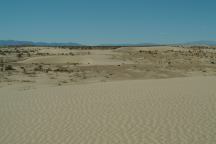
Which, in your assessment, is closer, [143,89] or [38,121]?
[38,121]

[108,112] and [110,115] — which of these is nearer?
[110,115]

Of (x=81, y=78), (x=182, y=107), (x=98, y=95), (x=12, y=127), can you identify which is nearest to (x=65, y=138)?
(x=12, y=127)

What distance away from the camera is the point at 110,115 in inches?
439

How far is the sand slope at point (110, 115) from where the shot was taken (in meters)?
8.67

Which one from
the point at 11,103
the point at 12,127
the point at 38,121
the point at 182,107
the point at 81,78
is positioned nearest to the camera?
the point at 12,127

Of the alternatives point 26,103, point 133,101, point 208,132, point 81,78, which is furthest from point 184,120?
point 81,78

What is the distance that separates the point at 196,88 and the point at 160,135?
343 inches

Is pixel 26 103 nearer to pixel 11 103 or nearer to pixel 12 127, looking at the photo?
pixel 11 103

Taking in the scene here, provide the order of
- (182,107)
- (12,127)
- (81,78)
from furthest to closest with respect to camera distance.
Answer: (81,78) → (182,107) → (12,127)

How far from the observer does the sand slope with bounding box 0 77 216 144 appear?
8672 mm

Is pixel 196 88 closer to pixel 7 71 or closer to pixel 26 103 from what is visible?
pixel 26 103

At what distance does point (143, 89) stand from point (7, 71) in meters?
12.1

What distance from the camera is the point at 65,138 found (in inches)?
340

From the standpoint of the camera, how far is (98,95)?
1512cm
